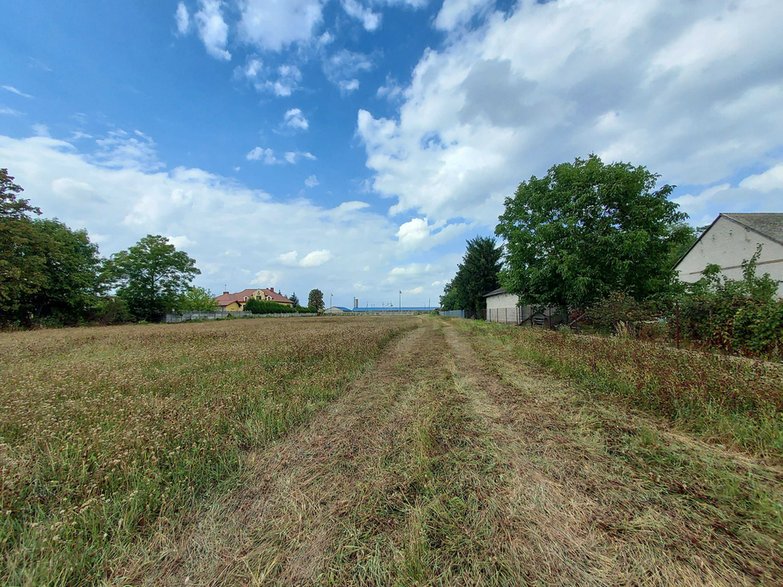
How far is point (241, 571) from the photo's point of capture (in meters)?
1.86

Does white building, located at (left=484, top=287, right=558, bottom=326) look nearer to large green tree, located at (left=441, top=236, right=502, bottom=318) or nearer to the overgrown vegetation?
large green tree, located at (left=441, top=236, right=502, bottom=318)

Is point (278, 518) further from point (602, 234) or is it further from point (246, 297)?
point (246, 297)

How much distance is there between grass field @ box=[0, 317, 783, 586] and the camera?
6.14ft

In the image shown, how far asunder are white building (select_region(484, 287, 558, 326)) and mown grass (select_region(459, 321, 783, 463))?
51.6 ft

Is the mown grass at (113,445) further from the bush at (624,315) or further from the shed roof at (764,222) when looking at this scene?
the shed roof at (764,222)

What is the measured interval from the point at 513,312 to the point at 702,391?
85.8 ft

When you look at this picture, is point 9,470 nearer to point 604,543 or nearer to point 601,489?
point 604,543

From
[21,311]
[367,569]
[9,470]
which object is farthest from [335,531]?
[21,311]

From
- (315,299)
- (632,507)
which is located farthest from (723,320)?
(315,299)

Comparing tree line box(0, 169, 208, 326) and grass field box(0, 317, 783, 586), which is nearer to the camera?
grass field box(0, 317, 783, 586)

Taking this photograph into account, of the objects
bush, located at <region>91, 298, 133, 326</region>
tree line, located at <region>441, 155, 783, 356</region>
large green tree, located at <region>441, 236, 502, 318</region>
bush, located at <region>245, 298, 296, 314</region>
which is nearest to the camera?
tree line, located at <region>441, 155, 783, 356</region>

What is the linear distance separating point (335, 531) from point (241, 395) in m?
3.31

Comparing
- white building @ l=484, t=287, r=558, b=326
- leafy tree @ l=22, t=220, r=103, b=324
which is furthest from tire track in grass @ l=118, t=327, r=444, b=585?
leafy tree @ l=22, t=220, r=103, b=324

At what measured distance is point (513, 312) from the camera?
95.3 feet
